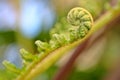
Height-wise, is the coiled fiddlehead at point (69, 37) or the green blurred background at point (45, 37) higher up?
the green blurred background at point (45, 37)

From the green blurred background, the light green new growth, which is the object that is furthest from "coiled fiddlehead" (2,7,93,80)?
the green blurred background

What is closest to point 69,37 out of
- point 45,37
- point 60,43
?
point 60,43

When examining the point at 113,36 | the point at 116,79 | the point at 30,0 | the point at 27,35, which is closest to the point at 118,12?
the point at 116,79

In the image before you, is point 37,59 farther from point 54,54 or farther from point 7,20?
point 7,20

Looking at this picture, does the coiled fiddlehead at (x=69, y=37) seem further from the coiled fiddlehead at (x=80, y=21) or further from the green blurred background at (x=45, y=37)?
the green blurred background at (x=45, y=37)

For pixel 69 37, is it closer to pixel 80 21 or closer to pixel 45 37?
pixel 80 21

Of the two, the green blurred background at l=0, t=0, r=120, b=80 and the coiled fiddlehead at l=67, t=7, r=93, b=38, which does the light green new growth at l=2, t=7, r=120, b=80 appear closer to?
the coiled fiddlehead at l=67, t=7, r=93, b=38

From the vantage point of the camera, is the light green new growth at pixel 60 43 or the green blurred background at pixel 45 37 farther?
the green blurred background at pixel 45 37

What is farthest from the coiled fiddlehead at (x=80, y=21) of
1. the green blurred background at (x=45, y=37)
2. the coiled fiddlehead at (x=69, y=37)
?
the green blurred background at (x=45, y=37)
